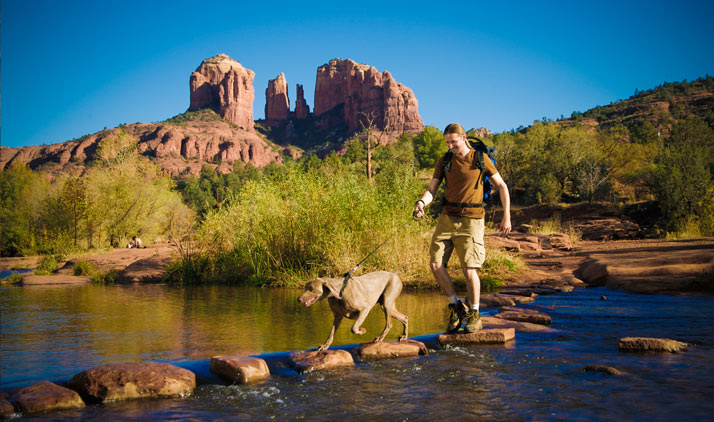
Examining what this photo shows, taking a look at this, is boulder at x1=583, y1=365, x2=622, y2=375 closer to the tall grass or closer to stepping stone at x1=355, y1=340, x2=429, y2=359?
stepping stone at x1=355, y1=340, x2=429, y2=359

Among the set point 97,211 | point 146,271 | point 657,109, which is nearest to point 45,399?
point 146,271

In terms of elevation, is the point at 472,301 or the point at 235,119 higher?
the point at 235,119

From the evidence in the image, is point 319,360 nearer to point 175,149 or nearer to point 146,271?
point 146,271

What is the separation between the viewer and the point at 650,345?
5.19 metres

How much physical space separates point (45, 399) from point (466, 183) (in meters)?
4.49

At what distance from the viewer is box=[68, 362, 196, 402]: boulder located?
4.01 metres

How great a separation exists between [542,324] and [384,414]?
416 centimetres

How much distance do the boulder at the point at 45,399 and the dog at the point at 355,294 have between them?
6.48 feet

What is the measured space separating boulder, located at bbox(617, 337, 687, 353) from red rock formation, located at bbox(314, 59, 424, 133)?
14611 cm

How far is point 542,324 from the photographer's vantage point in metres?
6.92

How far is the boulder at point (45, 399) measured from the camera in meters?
3.68

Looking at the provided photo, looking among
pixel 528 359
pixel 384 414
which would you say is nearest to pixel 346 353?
pixel 384 414

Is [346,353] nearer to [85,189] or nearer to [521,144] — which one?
[85,189]

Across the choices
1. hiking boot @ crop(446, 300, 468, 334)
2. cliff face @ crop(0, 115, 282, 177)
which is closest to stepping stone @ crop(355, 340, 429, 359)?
hiking boot @ crop(446, 300, 468, 334)
